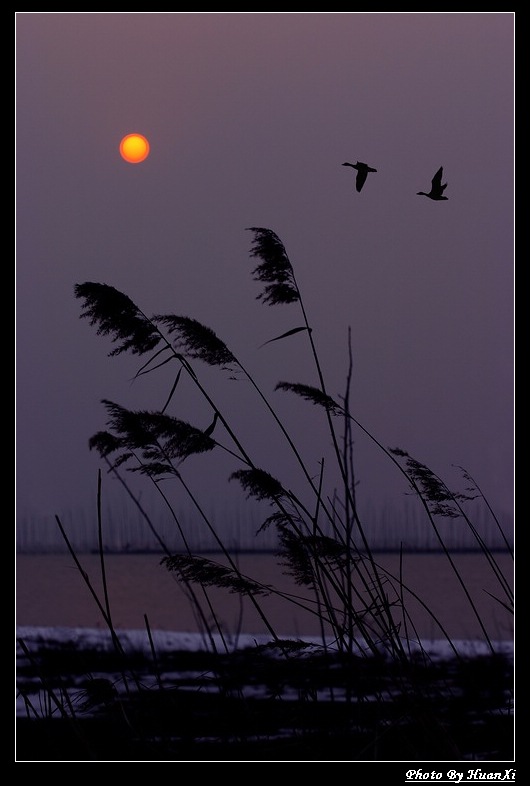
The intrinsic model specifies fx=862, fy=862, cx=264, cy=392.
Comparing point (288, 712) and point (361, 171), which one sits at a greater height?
point (361, 171)

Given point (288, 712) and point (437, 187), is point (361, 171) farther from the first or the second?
point (288, 712)

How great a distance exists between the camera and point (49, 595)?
172 ft

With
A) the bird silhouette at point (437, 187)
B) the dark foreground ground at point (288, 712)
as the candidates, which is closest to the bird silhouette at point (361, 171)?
the bird silhouette at point (437, 187)

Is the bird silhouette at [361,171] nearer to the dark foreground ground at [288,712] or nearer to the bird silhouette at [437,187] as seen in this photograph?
the bird silhouette at [437,187]

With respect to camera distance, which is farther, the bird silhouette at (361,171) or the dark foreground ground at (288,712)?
the bird silhouette at (361,171)

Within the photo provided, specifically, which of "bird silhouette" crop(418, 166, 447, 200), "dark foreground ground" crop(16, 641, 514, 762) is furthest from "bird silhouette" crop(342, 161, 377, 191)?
"dark foreground ground" crop(16, 641, 514, 762)

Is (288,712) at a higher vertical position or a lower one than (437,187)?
lower

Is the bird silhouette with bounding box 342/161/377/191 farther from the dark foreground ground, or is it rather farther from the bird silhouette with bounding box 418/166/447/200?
the dark foreground ground

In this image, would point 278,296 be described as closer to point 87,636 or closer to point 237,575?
point 237,575

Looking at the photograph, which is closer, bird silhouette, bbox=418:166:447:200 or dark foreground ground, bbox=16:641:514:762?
dark foreground ground, bbox=16:641:514:762

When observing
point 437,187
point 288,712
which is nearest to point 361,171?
point 437,187
